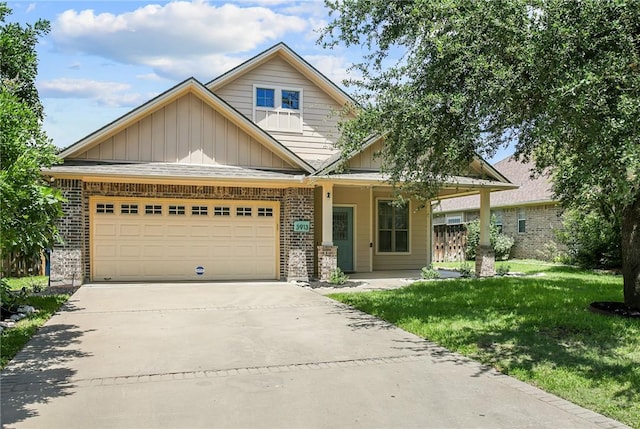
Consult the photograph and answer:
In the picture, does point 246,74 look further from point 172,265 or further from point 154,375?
point 154,375

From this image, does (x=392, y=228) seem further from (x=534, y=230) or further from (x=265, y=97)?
(x=534, y=230)

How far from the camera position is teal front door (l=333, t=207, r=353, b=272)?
17.5 metres

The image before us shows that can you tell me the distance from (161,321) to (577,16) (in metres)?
7.67

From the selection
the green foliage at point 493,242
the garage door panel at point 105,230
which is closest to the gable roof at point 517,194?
the green foliage at point 493,242

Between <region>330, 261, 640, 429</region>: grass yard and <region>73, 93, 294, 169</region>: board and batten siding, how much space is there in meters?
5.21

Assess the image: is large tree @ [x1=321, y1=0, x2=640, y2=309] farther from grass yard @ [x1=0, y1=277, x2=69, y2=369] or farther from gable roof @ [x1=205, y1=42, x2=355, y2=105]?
gable roof @ [x1=205, y1=42, x2=355, y2=105]

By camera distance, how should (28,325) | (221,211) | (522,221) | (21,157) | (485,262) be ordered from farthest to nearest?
(522,221) < (485,262) < (221,211) < (28,325) < (21,157)

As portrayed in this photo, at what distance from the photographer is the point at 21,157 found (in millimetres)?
6180

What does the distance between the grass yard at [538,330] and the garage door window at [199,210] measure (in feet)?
16.7

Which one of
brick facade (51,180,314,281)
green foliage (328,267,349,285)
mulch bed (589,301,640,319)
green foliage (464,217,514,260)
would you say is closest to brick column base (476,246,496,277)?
green foliage (328,267,349,285)

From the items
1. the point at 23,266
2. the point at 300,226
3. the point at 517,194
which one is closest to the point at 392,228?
the point at 300,226

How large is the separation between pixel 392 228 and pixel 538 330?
1044 cm

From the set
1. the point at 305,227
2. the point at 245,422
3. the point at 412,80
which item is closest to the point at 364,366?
the point at 245,422

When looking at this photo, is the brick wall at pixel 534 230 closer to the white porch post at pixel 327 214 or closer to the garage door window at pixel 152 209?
the white porch post at pixel 327 214
